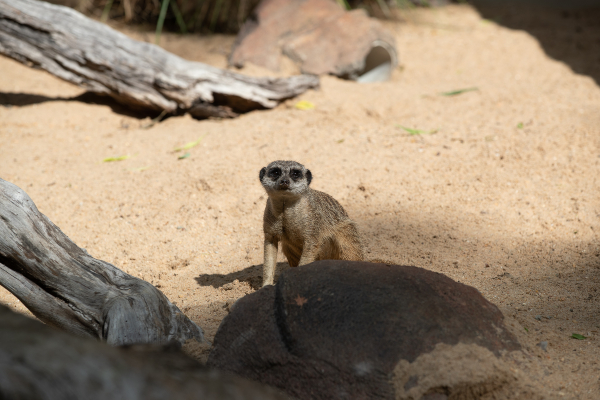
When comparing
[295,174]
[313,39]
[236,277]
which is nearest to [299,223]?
[295,174]

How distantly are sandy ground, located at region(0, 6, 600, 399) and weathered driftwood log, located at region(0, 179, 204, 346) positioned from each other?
325 millimetres

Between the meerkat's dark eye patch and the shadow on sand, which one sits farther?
the shadow on sand

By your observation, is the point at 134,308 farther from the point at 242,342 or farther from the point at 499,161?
the point at 499,161

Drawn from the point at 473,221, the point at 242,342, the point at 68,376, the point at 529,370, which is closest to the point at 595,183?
the point at 473,221

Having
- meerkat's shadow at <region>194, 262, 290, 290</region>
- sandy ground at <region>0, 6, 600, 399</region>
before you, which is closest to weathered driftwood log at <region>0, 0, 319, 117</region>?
sandy ground at <region>0, 6, 600, 399</region>

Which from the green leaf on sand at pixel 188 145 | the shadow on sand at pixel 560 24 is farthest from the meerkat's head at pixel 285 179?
the shadow on sand at pixel 560 24

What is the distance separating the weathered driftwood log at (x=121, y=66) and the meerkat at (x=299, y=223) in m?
2.43

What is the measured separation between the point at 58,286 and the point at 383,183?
2.61 metres

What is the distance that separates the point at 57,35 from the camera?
5.05 metres

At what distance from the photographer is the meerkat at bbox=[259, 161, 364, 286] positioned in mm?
2807

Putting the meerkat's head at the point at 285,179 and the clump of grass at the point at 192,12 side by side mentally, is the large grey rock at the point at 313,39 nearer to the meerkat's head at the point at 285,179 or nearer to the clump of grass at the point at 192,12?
the clump of grass at the point at 192,12

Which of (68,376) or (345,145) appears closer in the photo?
(68,376)

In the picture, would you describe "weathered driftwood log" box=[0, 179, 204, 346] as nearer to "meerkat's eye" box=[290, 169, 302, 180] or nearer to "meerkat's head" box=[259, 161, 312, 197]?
"meerkat's head" box=[259, 161, 312, 197]

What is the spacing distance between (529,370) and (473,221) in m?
1.79
